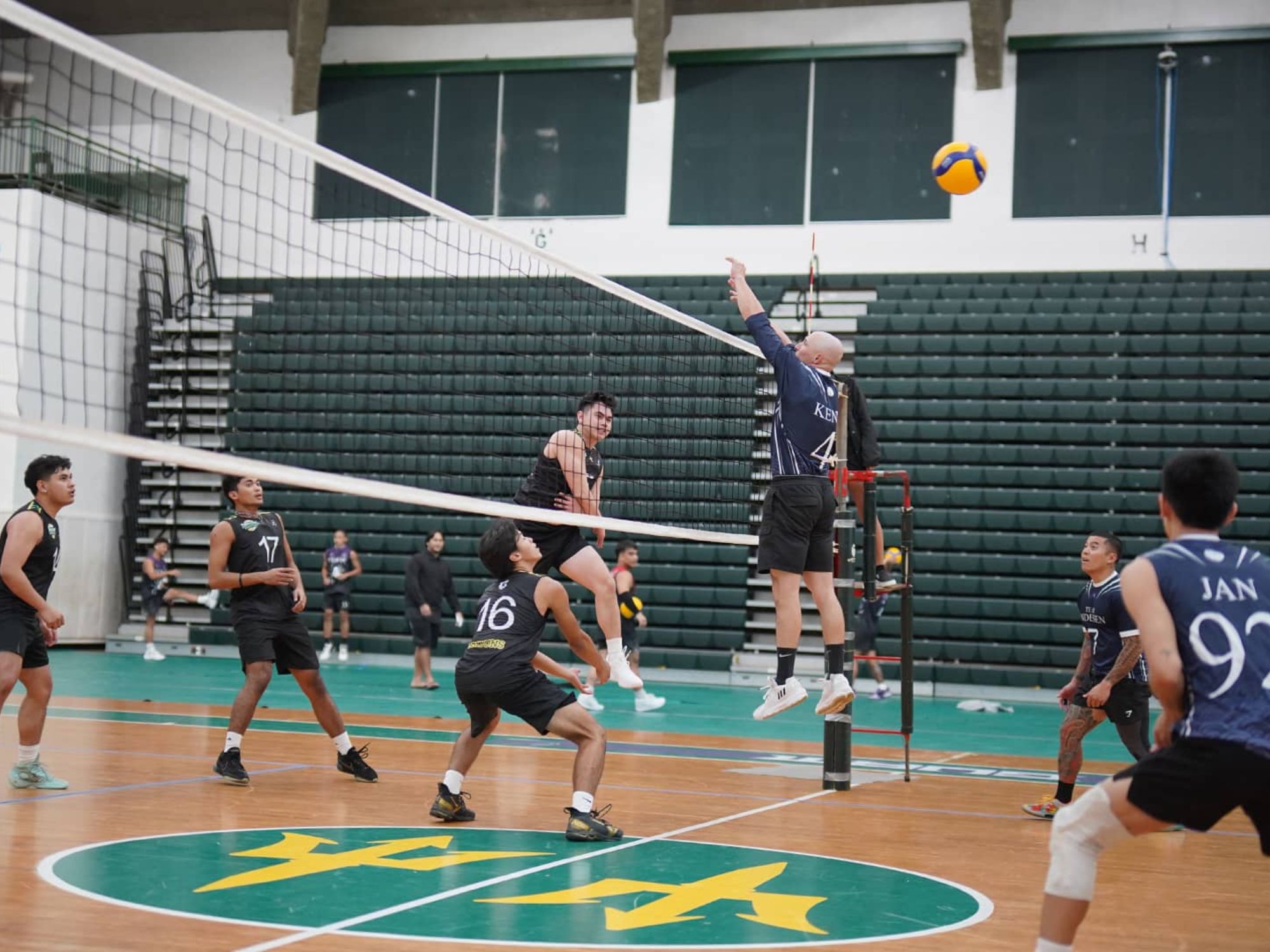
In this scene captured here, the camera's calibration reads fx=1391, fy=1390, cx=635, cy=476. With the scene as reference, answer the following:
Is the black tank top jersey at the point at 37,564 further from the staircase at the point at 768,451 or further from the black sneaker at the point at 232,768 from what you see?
the staircase at the point at 768,451

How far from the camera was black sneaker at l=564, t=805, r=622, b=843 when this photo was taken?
642 cm

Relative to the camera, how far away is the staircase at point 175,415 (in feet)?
71.4

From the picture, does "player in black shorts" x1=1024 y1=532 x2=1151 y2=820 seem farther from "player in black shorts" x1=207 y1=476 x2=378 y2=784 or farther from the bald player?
"player in black shorts" x1=207 y1=476 x2=378 y2=784

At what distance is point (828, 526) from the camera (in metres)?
7.72

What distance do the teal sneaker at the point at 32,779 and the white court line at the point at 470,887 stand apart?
10.7ft

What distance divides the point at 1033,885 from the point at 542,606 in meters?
2.58

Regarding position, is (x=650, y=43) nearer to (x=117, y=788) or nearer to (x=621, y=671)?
(x=621, y=671)

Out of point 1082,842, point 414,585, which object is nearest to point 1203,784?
point 1082,842

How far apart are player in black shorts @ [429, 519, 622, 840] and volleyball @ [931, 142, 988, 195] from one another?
8332 mm

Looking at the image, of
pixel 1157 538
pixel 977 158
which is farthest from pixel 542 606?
pixel 1157 538

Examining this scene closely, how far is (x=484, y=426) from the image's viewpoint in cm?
1805

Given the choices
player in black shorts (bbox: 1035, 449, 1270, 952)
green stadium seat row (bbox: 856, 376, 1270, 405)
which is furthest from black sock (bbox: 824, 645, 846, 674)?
green stadium seat row (bbox: 856, 376, 1270, 405)

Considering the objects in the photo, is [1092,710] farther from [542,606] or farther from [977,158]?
[977,158]

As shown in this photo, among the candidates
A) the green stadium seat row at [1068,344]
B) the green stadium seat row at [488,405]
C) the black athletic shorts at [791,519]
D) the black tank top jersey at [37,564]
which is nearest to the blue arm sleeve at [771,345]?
the black athletic shorts at [791,519]
